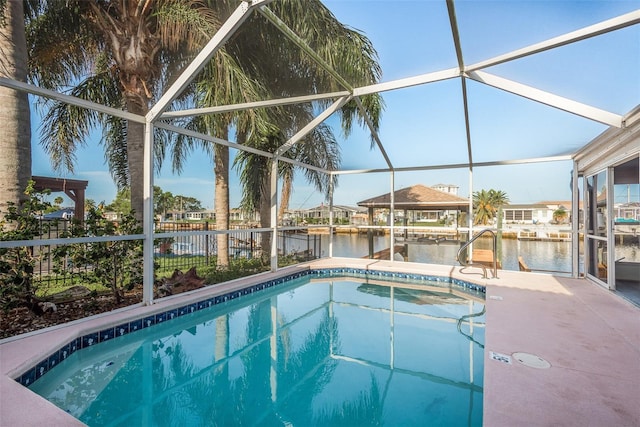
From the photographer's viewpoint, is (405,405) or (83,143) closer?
(405,405)

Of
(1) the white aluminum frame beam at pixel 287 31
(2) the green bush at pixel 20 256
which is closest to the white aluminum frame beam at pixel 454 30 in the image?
(1) the white aluminum frame beam at pixel 287 31

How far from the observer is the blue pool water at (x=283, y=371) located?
9.39 feet

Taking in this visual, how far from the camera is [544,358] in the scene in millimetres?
3100

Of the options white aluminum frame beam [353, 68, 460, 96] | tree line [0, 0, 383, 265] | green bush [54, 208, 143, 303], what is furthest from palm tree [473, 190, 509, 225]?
green bush [54, 208, 143, 303]

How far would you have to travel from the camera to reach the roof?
1279 centimetres

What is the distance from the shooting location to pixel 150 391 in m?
3.26

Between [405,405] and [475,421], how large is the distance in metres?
0.58

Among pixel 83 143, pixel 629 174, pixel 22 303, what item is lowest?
pixel 22 303

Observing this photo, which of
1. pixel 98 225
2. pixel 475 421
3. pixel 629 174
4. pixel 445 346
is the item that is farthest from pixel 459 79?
pixel 98 225

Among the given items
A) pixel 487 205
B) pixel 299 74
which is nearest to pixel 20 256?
pixel 299 74

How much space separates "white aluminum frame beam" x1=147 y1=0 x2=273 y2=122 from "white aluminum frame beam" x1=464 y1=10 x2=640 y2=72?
10.4ft

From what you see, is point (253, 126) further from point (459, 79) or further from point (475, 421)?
point (475, 421)

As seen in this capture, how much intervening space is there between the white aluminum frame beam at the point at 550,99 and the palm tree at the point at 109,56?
4644 millimetres

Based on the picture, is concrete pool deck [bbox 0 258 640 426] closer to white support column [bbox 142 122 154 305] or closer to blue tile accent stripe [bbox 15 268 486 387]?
blue tile accent stripe [bbox 15 268 486 387]
